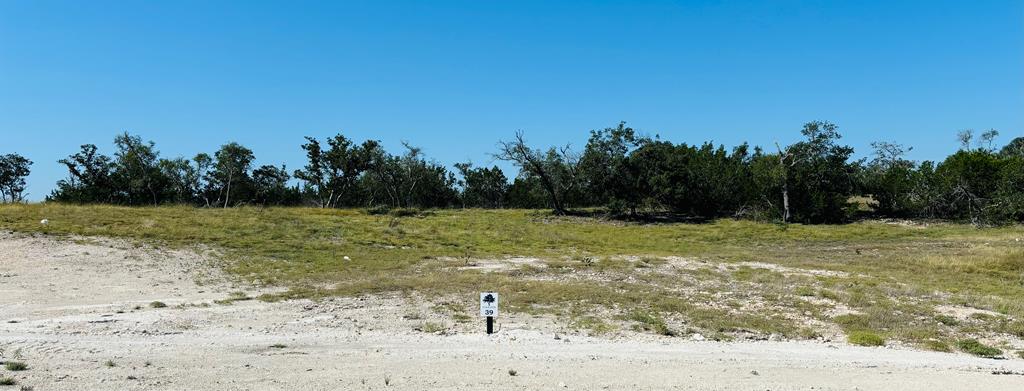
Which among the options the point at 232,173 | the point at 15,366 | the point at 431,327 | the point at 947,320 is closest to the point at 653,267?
the point at 947,320

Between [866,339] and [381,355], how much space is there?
Result: 8.05 meters

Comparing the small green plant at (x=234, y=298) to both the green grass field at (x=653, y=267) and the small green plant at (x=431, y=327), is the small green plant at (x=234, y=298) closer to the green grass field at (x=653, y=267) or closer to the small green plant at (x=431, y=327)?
the green grass field at (x=653, y=267)

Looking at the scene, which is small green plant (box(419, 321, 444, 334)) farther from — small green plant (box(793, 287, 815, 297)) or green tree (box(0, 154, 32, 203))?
green tree (box(0, 154, 32, 203))

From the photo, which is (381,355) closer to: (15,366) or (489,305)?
(489,305)

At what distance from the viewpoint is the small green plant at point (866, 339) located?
10.4 m

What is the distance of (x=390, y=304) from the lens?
1384cm

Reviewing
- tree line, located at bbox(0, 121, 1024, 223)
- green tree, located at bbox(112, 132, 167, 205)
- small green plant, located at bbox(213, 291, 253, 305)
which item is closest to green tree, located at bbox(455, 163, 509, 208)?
tree line, located at bbox(0, 121, 1024, 223)

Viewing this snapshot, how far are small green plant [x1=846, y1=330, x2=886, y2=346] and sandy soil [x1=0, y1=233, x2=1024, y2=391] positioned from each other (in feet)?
1.36

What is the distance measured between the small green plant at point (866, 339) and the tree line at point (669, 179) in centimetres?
3767

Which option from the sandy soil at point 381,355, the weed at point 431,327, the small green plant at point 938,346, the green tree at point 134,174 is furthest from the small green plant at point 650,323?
the green tree at point 134,174

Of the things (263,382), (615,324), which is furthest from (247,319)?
(615,324)

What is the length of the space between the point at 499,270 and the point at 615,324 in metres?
9.16

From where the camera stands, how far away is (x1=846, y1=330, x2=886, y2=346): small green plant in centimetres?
1038

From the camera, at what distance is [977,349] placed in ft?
32.4
